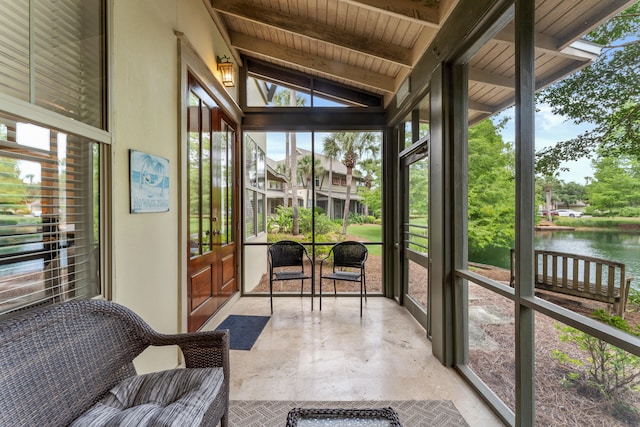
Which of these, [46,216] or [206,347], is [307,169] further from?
[46,216]

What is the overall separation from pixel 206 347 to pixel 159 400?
32cm

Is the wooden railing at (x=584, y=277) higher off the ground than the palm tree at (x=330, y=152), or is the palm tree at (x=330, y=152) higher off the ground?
the palm tree at (x=330, y=152)

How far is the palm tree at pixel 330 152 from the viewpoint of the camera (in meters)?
4.72

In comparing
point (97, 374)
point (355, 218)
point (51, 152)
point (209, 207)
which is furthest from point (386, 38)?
point (97, 374)

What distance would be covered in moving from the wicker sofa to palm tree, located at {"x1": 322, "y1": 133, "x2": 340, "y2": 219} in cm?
324

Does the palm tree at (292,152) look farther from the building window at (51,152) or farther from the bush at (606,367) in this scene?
the bush at (606,367)

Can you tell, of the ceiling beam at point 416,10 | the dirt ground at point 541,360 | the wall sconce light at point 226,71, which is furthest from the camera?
the wall sconce light at point 226,71

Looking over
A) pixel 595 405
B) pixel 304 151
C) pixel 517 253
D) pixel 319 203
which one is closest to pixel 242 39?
pixel 304 151

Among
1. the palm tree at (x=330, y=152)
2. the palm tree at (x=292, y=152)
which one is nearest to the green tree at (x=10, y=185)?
→ the palm tree at (x=292, y=152)

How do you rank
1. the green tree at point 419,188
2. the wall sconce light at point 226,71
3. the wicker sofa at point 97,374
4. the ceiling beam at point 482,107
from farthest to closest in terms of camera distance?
the wall sconce light at point 226,71 < the green tree at point 419,188 < the ceiling beam at point 482,107 < the wicker sofa at point 97,374

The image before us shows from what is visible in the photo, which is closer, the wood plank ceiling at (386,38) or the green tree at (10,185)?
the green tree at (10,185)

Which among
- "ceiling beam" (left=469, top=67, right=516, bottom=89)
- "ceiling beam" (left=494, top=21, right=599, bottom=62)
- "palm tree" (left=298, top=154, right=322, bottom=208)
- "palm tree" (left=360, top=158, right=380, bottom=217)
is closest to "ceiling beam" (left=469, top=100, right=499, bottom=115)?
"ceiling beam" (left=469, top=67, right=516, bottom=89)

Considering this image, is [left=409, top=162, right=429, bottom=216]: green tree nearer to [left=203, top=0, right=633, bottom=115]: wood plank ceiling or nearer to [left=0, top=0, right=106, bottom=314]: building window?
[left=203, top=0, right=633, bottom=115]: wood plank ceiling

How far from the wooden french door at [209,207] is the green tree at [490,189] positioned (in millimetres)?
2552
